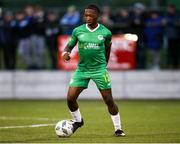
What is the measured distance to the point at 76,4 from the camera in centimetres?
2811

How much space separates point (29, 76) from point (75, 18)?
272 cm

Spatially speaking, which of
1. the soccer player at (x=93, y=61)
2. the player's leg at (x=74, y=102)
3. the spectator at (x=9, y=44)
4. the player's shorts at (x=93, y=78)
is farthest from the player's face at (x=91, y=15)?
the spectator at (x=9, y=44)

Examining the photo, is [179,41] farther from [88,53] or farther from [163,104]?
[88,53]

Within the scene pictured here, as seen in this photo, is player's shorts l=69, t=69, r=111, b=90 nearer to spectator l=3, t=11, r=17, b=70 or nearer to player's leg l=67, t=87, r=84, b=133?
player's leg l=67, t=87, r=84, b=133

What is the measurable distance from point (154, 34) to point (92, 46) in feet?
38.6

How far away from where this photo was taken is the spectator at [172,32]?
25656 mm

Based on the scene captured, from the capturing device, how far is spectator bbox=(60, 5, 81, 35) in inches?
1030

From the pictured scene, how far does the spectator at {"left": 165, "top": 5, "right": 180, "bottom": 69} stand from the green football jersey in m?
11.5

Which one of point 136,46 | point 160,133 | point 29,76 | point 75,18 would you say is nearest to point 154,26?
point 136,46

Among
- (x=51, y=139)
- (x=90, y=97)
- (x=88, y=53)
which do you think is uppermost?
(x=88, y=53)

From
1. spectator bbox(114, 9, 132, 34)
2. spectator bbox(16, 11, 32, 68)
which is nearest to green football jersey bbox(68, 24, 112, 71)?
spectator bbox(114, 9, 132, 34)

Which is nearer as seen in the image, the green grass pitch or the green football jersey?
the green grass pitch

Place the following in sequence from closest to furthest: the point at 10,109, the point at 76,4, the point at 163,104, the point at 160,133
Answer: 1. the point at 160,133
2. the point at 10,109
3. the point at 163,104
4. the point at 76,4

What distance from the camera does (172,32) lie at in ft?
84.3
